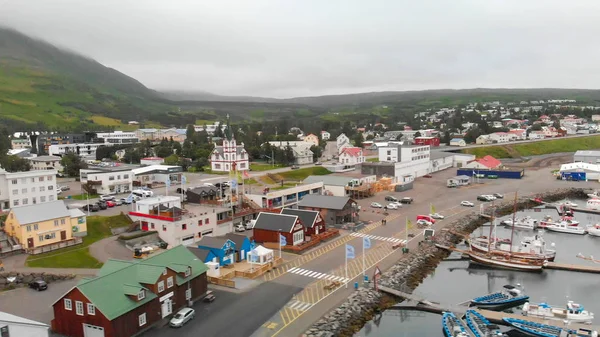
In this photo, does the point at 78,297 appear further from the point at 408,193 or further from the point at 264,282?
the point at 408,193

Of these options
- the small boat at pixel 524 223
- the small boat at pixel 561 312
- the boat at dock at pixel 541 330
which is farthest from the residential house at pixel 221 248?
the small boat at pixel 524 223

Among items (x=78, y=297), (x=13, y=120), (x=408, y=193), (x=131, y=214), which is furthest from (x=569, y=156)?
(x=13, y=120)

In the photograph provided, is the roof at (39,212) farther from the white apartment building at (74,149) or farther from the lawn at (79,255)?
the white apartment building at (74,149)

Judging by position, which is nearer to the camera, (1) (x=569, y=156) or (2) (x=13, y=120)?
(1) (x=569, y=156)

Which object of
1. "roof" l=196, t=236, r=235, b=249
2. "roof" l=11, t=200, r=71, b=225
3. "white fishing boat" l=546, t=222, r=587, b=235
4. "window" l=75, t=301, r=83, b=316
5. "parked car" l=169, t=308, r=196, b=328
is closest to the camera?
"window" l=75, t=301, r=83, b=316

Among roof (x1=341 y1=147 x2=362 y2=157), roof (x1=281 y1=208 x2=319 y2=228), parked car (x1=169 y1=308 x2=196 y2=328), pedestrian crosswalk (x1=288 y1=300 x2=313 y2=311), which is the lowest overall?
pedestrian crosswalk (x1=288 y1=300 x2=313 y2=311)

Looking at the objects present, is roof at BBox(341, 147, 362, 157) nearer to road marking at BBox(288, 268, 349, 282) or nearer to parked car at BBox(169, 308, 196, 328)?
road marking at BBox(288, 268, 349, 282)

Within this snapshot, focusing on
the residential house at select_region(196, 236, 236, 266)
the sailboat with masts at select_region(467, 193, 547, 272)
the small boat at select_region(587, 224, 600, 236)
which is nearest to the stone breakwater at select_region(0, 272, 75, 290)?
the residential house at select_region(196, 236, 236, 266)
